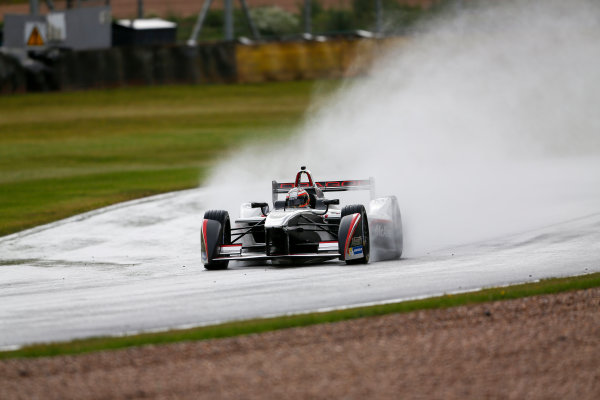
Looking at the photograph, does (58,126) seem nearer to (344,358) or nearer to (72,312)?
(72,312)

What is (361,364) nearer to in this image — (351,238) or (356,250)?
(351,238)

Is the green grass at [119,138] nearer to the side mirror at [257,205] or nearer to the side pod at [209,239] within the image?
the side mirror at [257,205]

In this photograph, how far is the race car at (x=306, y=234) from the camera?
13.5m

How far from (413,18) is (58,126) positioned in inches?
662

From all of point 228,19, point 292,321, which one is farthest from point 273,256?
point 228,19

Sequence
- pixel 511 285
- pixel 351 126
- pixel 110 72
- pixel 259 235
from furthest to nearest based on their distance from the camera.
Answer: pixel 110 72 → pixel 351 126 → pixel 259 235 → pixel 511 285

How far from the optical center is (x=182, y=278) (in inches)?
511

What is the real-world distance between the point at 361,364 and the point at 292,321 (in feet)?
5.41

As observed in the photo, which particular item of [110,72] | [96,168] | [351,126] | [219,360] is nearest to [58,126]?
Answer: [110,72]

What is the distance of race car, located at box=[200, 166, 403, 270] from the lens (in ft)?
44.3

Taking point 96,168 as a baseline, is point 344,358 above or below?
below

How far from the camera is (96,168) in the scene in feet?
98.7

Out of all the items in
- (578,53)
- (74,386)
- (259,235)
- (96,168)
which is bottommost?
(74,386)

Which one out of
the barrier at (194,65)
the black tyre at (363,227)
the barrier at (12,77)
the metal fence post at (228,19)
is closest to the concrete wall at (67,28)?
the barrier at (12,77)
